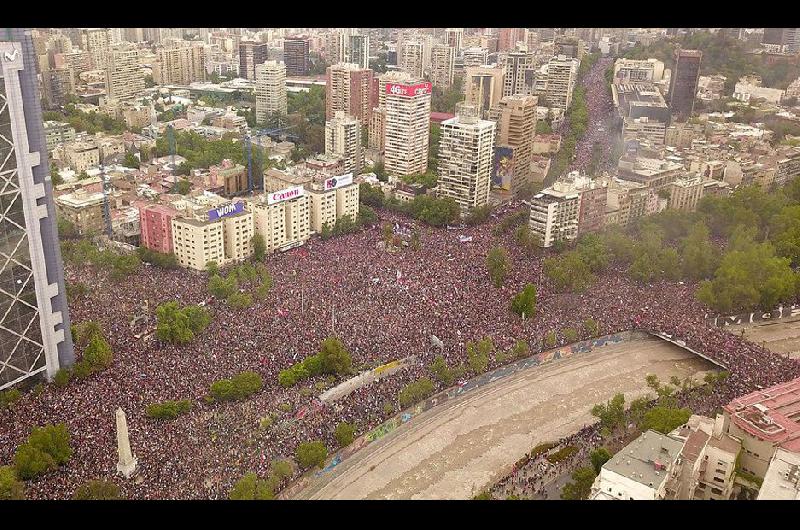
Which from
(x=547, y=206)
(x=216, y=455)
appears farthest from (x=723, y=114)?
(x=216, y=455)

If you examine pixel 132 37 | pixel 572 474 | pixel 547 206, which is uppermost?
pixel 132 37

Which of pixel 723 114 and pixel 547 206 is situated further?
pixel 723 114

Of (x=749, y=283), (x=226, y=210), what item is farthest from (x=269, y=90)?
(x=749, y=283)

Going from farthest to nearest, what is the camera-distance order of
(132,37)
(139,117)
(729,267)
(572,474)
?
(132,37), (139,117), (729,267), (572,474)

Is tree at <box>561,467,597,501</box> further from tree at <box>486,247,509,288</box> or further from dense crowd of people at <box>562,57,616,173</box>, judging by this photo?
dense crowd of people at <box>562,57,616,173</box>

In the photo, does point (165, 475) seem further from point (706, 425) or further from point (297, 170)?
point (297, 170)

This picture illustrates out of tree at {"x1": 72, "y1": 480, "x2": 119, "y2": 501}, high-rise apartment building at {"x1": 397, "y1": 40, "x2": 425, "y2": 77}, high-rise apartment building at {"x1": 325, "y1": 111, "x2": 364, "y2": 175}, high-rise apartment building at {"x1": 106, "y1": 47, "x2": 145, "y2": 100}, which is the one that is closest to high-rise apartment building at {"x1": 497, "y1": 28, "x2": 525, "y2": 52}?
high-rise apartment building at {"x1": 397, "y1": 40, "x2": 425, "y2": 77}
